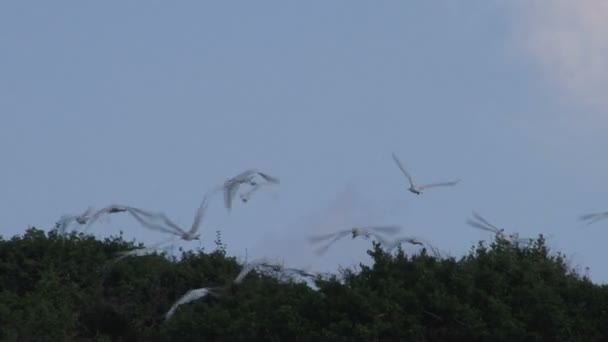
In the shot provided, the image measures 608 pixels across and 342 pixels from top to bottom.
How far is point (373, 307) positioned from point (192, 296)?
3.26 meters

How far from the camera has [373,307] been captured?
1944 cm

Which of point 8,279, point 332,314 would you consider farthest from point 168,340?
point 8,279

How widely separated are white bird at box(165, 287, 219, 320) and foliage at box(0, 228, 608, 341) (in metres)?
0.09

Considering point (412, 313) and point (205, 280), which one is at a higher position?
point (205, 280)

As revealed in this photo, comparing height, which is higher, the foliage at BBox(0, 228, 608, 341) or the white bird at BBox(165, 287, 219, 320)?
the white bird at BBox(165, 287, 219, 320)

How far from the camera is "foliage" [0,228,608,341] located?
19.3m

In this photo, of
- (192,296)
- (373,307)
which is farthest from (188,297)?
(373,307)

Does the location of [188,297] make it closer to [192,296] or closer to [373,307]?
[192,296]

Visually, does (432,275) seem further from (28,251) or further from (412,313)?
(28,251)

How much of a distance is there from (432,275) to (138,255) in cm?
514

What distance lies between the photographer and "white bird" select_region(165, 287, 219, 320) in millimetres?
21562

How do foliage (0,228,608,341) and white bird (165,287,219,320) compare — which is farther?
white bird (165,287,219,320)

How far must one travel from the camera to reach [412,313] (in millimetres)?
19641

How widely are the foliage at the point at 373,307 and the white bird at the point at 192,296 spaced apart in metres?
0.09
